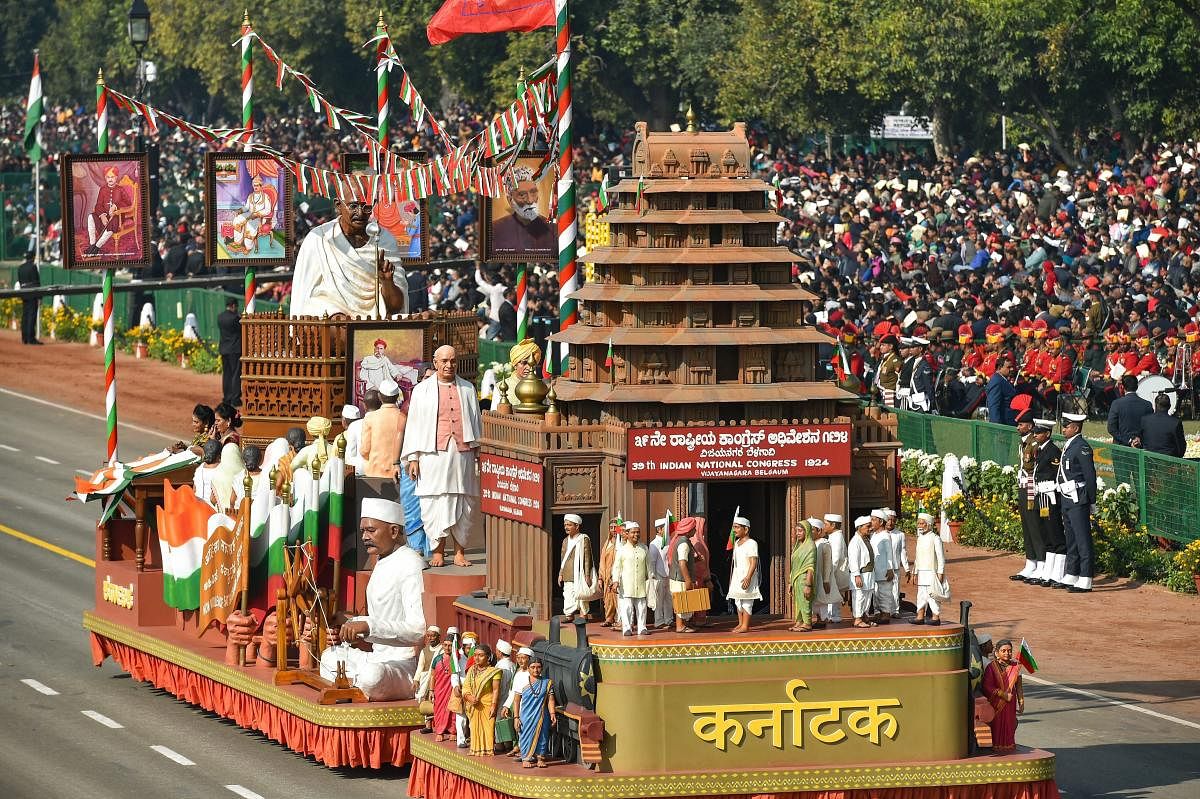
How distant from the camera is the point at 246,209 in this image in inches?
1314

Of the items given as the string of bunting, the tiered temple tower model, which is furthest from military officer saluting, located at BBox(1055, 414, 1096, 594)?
the tiered temple tower model

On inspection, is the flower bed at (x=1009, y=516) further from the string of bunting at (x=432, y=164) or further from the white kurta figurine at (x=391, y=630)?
the white kurta figurine at (x=391, y=630)

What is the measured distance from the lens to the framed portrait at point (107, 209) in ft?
104

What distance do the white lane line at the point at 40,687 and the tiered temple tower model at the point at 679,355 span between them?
8049 mm

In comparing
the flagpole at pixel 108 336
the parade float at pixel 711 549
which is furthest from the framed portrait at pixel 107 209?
the parade float at pixel 711 549

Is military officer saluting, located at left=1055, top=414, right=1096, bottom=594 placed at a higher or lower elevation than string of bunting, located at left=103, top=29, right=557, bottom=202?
lower

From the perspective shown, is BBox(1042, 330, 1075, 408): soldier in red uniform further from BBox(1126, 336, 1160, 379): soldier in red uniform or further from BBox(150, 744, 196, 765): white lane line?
BBox(150, 744, 196, 765): white lane line

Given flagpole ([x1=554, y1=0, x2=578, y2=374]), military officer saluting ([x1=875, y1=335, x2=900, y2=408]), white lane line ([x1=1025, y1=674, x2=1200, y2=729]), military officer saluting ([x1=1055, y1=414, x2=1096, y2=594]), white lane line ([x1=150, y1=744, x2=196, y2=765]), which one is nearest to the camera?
white lane line ([x1=150, y1=744, x2=196, y2=765])

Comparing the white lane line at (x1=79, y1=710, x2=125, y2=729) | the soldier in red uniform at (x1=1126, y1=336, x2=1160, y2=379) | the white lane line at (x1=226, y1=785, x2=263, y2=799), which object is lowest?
the white lane line at (x1=79, y1=710, x2=125, y2=729)

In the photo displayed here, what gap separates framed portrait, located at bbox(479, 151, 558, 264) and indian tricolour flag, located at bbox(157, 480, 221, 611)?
729 cm

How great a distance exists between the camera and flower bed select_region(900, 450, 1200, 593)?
116ft

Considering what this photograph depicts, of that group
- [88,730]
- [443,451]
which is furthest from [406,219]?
[88,730]

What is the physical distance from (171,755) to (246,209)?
9996 millimetres

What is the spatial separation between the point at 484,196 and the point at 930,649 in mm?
13429
